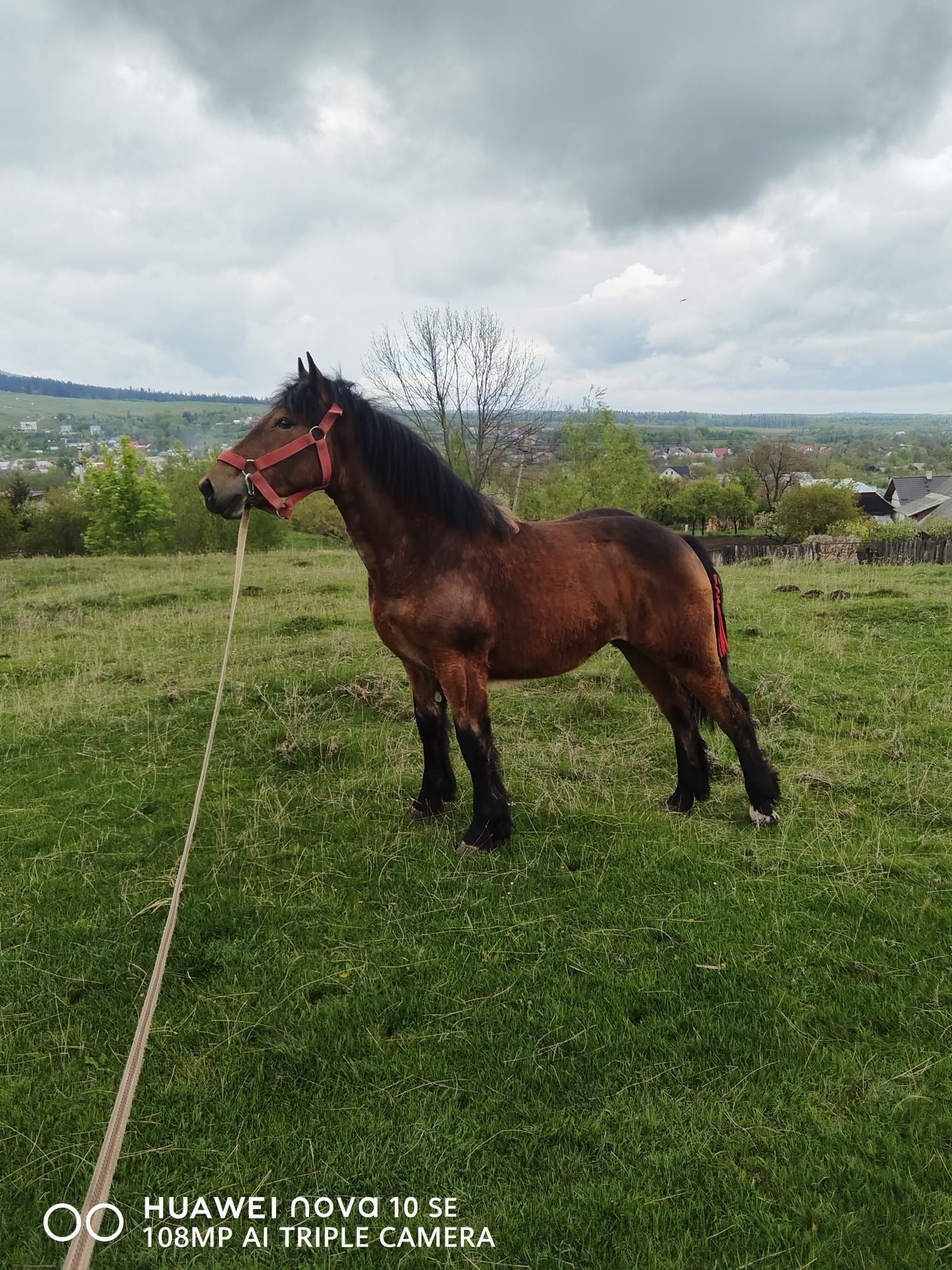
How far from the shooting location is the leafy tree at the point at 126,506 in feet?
100

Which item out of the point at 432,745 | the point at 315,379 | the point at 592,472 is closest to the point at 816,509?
the point at 592,472

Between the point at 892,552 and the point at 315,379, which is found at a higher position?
the point at 315,379

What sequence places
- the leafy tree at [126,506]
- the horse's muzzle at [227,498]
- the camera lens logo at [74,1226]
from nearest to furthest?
the camera lens logo at [74,1226] < the horse's muzzle at [227,498] < the leafy tree at [126,506]

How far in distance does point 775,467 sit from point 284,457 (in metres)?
81.3

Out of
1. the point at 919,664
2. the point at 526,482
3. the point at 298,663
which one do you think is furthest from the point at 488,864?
the point at 526,482

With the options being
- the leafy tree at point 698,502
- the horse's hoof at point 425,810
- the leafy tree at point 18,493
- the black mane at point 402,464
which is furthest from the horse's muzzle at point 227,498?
the leafy tree at point 698,502

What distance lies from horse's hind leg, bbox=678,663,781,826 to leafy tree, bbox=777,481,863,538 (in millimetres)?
52823

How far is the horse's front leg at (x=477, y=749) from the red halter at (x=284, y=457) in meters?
1.28

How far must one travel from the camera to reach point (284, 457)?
357 centimetres

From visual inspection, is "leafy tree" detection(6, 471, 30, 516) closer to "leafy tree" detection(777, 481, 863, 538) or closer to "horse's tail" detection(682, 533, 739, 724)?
"horse's tail" detection(682, 533, 739, 724)

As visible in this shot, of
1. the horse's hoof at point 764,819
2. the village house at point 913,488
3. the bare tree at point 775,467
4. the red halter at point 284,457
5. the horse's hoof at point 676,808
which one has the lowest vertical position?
the horse's hoof at point 676,808

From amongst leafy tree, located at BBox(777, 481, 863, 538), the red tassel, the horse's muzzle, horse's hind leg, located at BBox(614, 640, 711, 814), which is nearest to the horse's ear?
the horse's muzzle

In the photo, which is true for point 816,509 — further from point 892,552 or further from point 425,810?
point 425,810

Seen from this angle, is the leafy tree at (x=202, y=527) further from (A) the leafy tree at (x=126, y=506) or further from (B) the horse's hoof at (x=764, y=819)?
(B) the horse's hoof at (x=764, y=819)
